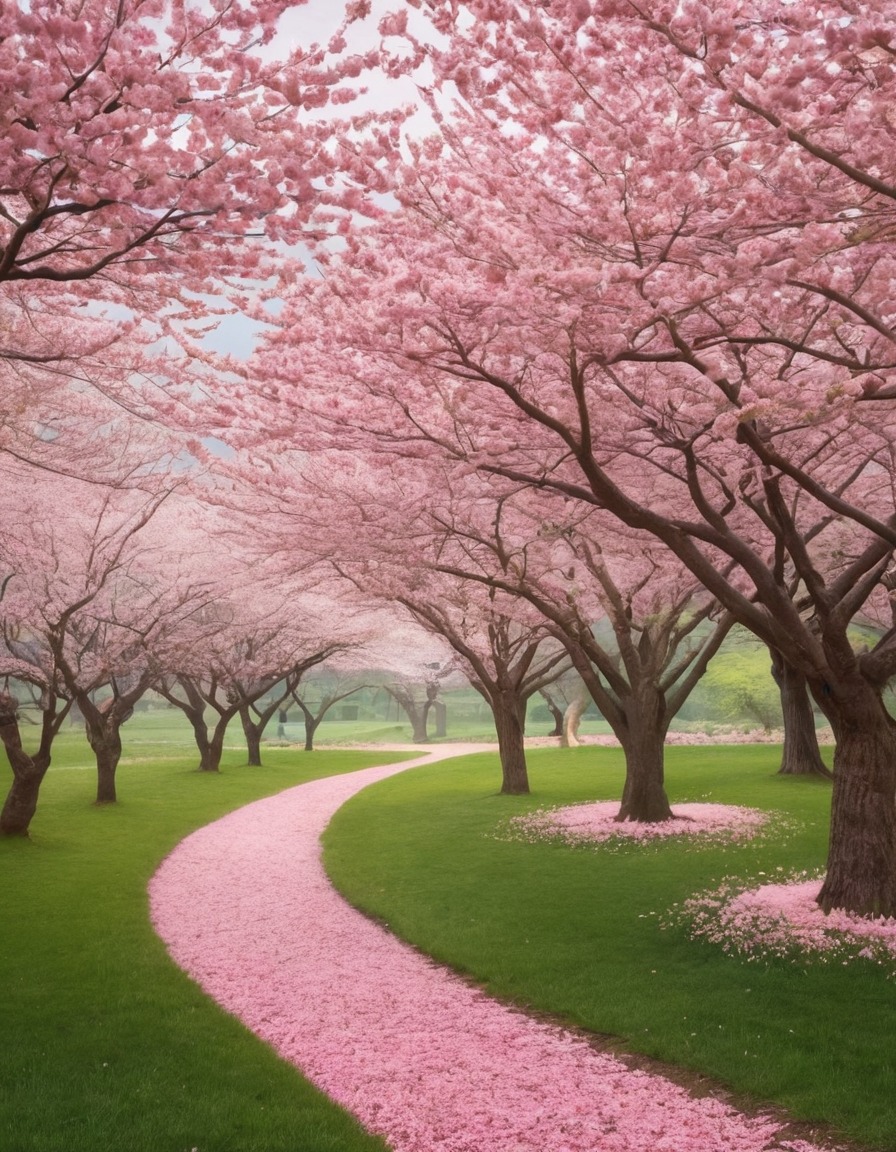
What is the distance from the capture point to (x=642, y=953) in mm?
8516

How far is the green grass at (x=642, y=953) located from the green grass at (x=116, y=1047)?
8.32 feet

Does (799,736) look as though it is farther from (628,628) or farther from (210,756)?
(210,756)

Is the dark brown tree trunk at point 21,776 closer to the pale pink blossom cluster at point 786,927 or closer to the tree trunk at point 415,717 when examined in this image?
the pale pink blossom cluster at point 786,927

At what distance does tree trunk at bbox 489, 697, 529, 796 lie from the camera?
22.1 metres

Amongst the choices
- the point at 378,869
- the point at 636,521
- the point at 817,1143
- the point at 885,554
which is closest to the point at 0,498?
the point at 378,869

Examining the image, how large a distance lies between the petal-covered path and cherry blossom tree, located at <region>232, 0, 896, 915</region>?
402 cm

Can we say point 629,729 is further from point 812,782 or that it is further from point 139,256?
point 139,256

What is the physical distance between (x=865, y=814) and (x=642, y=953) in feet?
8.36

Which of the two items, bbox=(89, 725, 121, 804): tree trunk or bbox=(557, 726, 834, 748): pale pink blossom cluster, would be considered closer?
bbox=(89, 725, 121, 804): tree trunk

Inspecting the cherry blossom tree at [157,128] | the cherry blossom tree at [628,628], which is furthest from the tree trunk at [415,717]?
the cherry blossom tree at [157,128]

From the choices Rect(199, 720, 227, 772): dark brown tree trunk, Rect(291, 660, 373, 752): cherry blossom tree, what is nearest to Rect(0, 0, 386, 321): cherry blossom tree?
Rect(199, 720, 227, 772): dark brown tree trunk

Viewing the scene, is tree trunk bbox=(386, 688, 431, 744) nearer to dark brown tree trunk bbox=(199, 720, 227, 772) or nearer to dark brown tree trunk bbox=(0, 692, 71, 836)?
dark brown tree trunk bbox=(199, 720, 227, 772)

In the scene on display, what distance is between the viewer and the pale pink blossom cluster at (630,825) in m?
14.6

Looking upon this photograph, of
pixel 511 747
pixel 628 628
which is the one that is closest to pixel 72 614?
A: pixel 511 747
